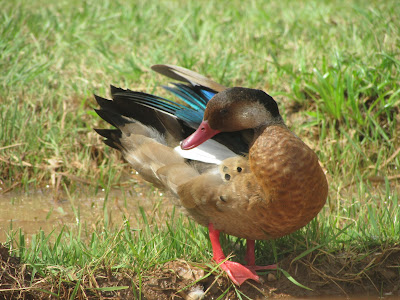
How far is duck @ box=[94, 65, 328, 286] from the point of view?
296cm

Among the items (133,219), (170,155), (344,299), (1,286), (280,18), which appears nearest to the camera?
(1,286)

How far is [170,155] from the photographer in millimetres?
3373

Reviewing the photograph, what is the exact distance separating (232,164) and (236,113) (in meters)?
0.26

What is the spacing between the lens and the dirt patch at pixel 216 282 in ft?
9.69

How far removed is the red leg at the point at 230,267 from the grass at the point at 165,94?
3.7 inches

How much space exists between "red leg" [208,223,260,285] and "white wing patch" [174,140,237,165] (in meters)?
0.35

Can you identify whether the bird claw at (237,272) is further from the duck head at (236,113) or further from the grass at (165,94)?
the duck head at (236,113)

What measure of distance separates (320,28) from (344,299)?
11.3 ft

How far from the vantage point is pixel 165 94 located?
5.04 meters

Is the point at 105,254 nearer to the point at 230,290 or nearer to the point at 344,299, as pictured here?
the point at 230,290

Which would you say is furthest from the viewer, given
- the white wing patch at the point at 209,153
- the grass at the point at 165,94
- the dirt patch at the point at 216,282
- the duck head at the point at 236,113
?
the grass at the point at 165,94

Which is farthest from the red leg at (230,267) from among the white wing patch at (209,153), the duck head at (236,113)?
the duck head at (236,113)

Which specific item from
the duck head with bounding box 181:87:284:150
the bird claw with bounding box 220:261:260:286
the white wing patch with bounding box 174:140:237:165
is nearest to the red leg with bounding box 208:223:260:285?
the bird claw with bounding box 220:261:260:286

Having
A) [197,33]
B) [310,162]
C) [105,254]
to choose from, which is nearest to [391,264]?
[310,162]
